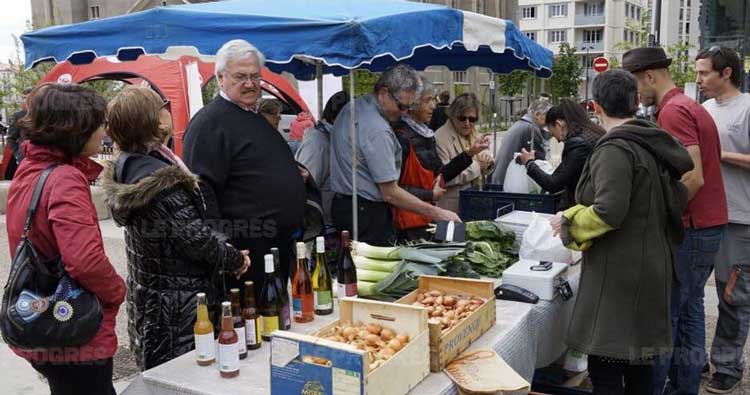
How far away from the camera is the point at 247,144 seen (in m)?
3.28

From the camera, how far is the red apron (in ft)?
14.9

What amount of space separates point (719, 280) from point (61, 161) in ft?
12.4

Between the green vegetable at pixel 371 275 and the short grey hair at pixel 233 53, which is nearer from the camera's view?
the green vegetable at pixel 371 275

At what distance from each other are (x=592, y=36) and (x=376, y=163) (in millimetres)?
83846

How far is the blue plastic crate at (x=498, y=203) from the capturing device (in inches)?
187

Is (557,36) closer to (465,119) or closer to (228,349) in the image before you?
(465,119)

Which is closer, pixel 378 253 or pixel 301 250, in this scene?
pixel 301 250

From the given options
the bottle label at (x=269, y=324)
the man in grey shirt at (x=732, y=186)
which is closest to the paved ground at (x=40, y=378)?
the man in grey shirt at (x=732, y=186)

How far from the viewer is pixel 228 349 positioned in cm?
222

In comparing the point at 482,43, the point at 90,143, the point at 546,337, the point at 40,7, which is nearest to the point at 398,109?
the point at 482,43

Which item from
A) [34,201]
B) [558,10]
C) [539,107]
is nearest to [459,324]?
[34,201]

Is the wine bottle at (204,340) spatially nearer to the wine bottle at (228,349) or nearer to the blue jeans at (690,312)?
the wine bottle at (228,349)

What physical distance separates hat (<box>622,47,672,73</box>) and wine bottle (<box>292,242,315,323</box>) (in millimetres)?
2103

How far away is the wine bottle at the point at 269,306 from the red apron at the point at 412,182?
1.94m
